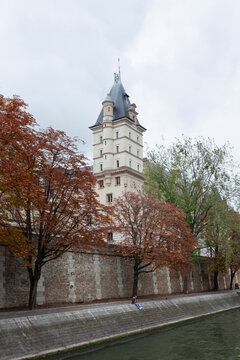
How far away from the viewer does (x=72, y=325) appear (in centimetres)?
1659

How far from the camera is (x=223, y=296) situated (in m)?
36.6

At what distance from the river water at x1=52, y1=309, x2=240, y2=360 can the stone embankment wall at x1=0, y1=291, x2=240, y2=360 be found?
89cm

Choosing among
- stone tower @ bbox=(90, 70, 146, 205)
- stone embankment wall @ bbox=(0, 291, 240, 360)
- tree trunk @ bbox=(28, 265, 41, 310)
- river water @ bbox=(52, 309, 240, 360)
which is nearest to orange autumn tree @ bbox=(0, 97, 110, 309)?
tree trunk @ bbox=(28, 265, 41, 310)

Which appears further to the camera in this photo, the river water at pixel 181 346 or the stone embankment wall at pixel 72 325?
the river water at pixel 181 346

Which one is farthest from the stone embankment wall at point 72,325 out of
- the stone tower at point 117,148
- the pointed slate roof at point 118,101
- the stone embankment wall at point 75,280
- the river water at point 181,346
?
the pointed slate roof at point 118,101

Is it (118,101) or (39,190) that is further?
(118,101)

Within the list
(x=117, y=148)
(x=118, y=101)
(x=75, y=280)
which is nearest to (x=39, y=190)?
(x=75, y=280)

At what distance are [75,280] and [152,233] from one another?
730 centimetres

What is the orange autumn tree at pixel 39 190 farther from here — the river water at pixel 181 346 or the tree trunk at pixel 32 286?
the river water at pixel 181 346

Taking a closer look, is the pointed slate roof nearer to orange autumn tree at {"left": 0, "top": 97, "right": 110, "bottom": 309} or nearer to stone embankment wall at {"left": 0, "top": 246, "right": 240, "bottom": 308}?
stone embankment wall at {"left": 0, "top": 246, "right": 240, "bottom": 308}

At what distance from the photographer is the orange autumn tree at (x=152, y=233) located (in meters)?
27.5

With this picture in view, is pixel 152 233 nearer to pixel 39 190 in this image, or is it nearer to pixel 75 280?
pixel 75 280

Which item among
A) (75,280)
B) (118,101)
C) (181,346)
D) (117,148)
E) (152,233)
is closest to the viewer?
(181,346)

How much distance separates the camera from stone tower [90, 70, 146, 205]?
53.6 metres
